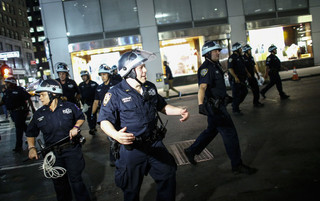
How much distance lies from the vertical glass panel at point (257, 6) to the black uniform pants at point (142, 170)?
19.6 m

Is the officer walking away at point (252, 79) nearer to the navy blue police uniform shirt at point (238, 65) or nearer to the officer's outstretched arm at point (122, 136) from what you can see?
the navy blue police uniform shirt at point (238, 65)

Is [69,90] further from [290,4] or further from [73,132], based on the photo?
[290,4]

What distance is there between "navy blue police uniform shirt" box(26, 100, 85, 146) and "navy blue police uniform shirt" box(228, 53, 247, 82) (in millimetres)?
5799

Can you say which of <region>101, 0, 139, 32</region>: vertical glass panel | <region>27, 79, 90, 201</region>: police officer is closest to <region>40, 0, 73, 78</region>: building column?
<region>101, 0, 139, 32</region>: vertical glass panel

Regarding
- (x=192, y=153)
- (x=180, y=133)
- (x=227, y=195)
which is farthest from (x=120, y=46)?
(x=227, y=195)

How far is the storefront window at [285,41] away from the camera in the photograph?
1962cm

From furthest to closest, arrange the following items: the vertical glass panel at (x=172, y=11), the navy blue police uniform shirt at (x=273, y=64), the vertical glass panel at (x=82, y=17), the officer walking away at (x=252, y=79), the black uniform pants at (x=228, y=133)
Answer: the vertical glass panel at (x=172, y=11), the vertical glass panel at (x=82, y=17), the navy blue police uniform shirt at (x=273, y=64), the officer walking away at (x=252, y=79), the black uniform pants at (x=228, y=133)

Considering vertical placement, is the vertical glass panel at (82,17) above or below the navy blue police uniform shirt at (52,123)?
above

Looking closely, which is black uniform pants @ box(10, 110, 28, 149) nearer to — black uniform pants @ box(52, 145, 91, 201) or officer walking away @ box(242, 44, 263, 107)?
black uniform pants @ box(52, 145, 91, 201)

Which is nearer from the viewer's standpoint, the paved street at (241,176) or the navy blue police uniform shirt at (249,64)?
the paved street at (241,176)

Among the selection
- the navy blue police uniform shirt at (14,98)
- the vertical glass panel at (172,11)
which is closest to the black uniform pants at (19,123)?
the navy blue police uniform shirt at (14,98)

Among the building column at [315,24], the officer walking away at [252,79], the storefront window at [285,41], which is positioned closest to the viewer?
the officer walking away at [252,79]

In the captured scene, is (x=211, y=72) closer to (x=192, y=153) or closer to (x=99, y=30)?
(x=192, y=153)

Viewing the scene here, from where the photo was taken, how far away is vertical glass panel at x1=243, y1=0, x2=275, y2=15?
19422 mm
